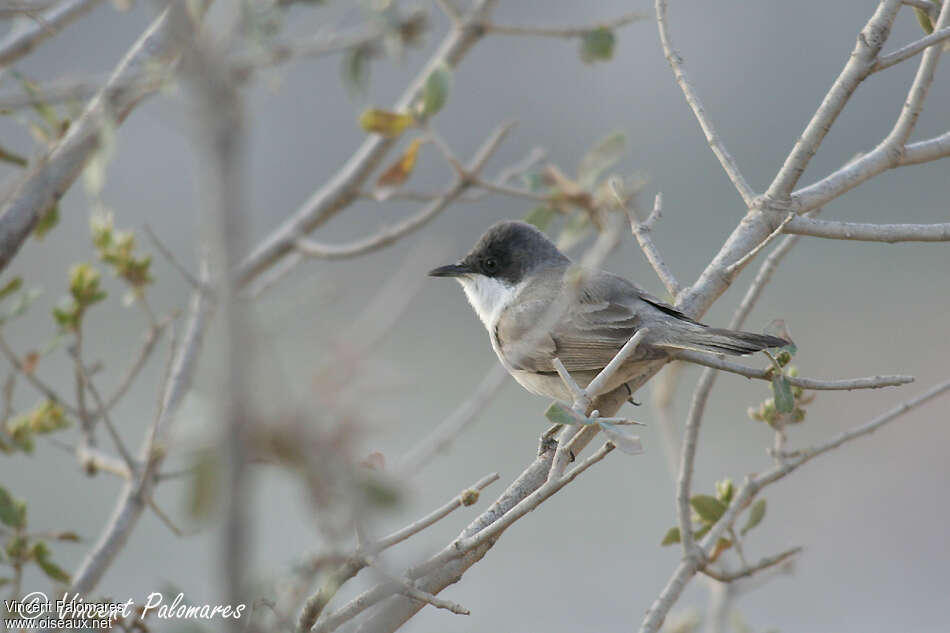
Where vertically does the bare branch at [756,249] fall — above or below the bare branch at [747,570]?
above

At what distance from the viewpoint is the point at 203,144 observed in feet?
2.02

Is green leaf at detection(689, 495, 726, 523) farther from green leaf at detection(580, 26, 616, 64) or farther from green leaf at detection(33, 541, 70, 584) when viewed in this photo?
green leaf at detection(33, 541, 70, 584)

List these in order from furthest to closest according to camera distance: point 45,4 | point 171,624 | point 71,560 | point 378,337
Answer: point 71,560 → point 45,4 → point 171,624 → point 378,337

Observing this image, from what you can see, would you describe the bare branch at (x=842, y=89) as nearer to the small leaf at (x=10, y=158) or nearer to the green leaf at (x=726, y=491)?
the green leaf at (x=726, y=491)

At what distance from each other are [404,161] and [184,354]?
0.89m

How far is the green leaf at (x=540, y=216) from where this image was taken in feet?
10.8

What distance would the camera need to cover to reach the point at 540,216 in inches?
130

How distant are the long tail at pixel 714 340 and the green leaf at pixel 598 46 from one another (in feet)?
3.34

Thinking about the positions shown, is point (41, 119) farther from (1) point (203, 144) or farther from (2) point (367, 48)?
(1) point (203, 144)

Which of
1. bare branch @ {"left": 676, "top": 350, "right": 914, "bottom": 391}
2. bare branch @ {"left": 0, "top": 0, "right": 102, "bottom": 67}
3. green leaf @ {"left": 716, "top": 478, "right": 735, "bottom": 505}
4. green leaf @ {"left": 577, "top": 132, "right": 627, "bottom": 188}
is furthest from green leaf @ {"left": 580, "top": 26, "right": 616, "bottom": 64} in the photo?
bare branch @ {"left": 0, "top": 0, "right": 102, "bottom": 67}

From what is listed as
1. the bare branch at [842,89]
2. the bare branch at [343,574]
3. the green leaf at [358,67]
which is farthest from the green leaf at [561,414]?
the green leaf at [358,67]

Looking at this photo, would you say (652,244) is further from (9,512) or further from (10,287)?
(9,512)

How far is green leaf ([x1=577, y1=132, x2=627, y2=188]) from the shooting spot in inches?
124

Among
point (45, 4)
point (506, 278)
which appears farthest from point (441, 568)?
point (506, 278)
